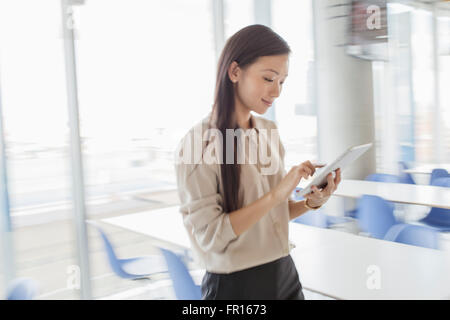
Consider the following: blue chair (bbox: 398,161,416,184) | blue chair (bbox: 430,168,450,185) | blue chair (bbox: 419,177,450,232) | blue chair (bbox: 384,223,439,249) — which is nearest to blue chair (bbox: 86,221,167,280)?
blue chair (bbox: 384,223,439,249)

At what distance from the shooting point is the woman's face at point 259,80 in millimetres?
1128

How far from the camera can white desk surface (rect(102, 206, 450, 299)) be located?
1645 millimetres

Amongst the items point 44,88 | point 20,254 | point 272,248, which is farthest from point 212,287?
point 44,88

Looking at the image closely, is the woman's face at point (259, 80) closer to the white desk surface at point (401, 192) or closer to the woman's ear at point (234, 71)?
the woman's ear at point (234, 71)

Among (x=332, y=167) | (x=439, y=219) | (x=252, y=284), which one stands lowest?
(x=439, y=219)

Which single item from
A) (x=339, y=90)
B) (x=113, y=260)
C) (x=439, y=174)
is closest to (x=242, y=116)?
(x=113, y=260)

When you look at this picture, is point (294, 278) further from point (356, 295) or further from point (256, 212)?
point (356, 295)

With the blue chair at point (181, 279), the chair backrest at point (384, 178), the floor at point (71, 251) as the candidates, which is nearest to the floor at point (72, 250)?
the floor at point (71, 251)

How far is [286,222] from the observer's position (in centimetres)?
121

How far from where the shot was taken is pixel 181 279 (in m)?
1.89

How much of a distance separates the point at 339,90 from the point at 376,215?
6.39 feet

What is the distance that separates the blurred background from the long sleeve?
1.94 meters

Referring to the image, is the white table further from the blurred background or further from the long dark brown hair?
the long dark brown hair

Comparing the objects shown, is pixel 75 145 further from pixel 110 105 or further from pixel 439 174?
pixel 439 174
